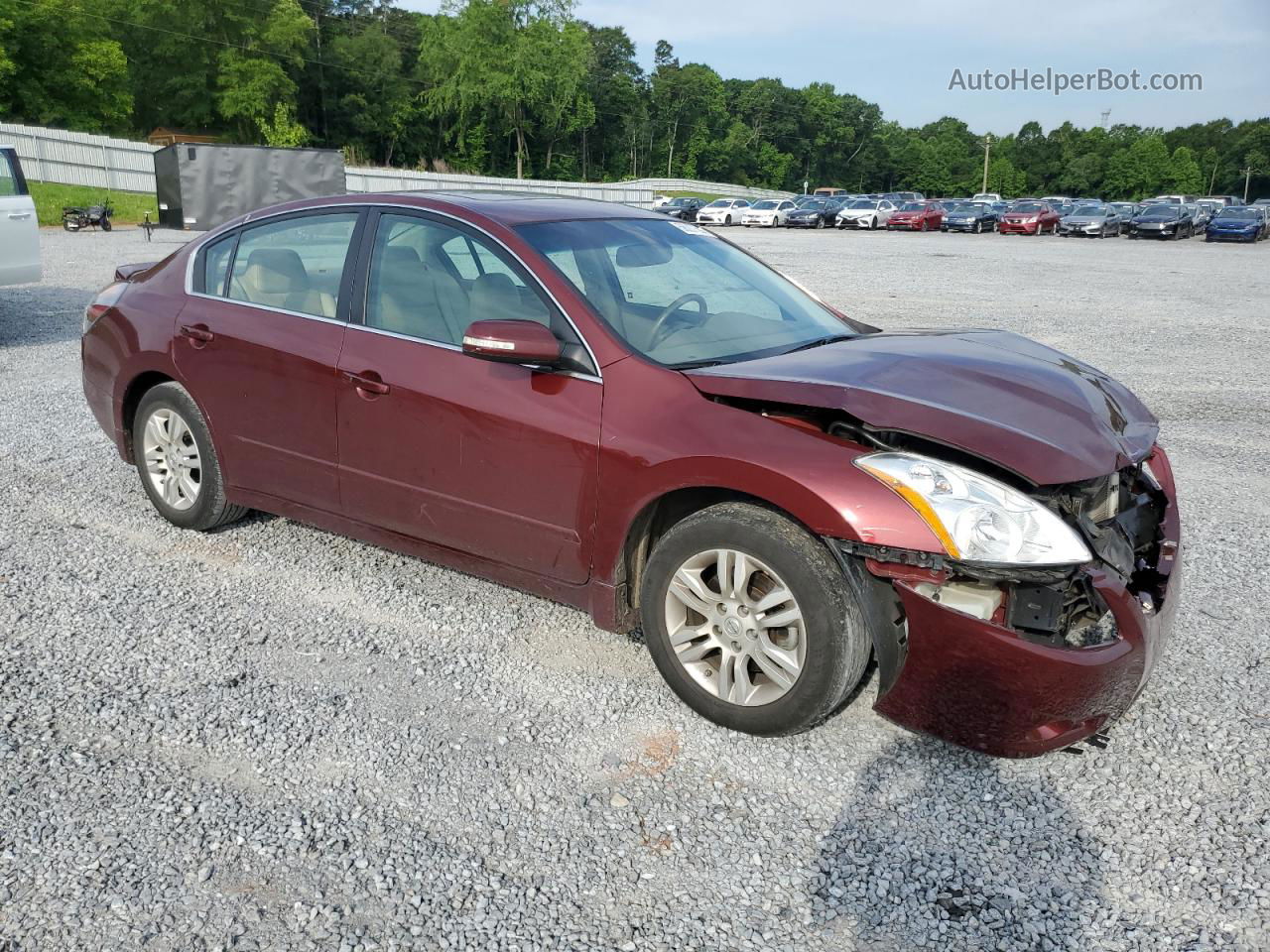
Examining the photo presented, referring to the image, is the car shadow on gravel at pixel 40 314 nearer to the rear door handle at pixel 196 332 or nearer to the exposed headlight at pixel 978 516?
the rear door handle at pixel 196 332

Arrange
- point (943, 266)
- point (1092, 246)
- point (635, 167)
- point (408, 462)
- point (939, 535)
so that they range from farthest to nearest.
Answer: point (635, 167), point (1092, 246), point (943, 266), point (408, 462), point (939, 535)

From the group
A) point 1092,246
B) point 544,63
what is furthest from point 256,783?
point 544,63

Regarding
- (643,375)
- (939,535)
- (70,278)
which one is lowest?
(70,278)

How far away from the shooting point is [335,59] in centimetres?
9450

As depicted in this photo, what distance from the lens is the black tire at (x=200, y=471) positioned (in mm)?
4848

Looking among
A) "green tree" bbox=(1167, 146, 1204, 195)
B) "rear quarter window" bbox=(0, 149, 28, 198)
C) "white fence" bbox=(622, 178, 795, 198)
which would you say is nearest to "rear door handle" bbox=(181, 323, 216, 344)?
"rear quarter window" bbox=(0, 149, 28, 198)

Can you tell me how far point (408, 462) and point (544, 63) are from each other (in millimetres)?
97396

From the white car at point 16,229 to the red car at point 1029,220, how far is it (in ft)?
136

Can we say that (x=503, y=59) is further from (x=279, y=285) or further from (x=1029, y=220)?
(x=279, y=285)

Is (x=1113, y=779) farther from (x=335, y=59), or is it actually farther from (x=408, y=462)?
(x=335, y=59)

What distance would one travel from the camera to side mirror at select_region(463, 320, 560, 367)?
3.53 meters

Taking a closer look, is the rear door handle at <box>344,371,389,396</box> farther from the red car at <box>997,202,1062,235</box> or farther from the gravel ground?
the red car at <box>997,202,1062,235</box>

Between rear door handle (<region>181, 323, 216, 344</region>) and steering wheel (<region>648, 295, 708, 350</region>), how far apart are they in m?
2.08

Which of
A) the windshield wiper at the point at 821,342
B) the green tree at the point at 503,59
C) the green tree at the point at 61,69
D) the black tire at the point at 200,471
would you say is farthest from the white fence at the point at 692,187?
the windshield wiper at the point at 821,342
